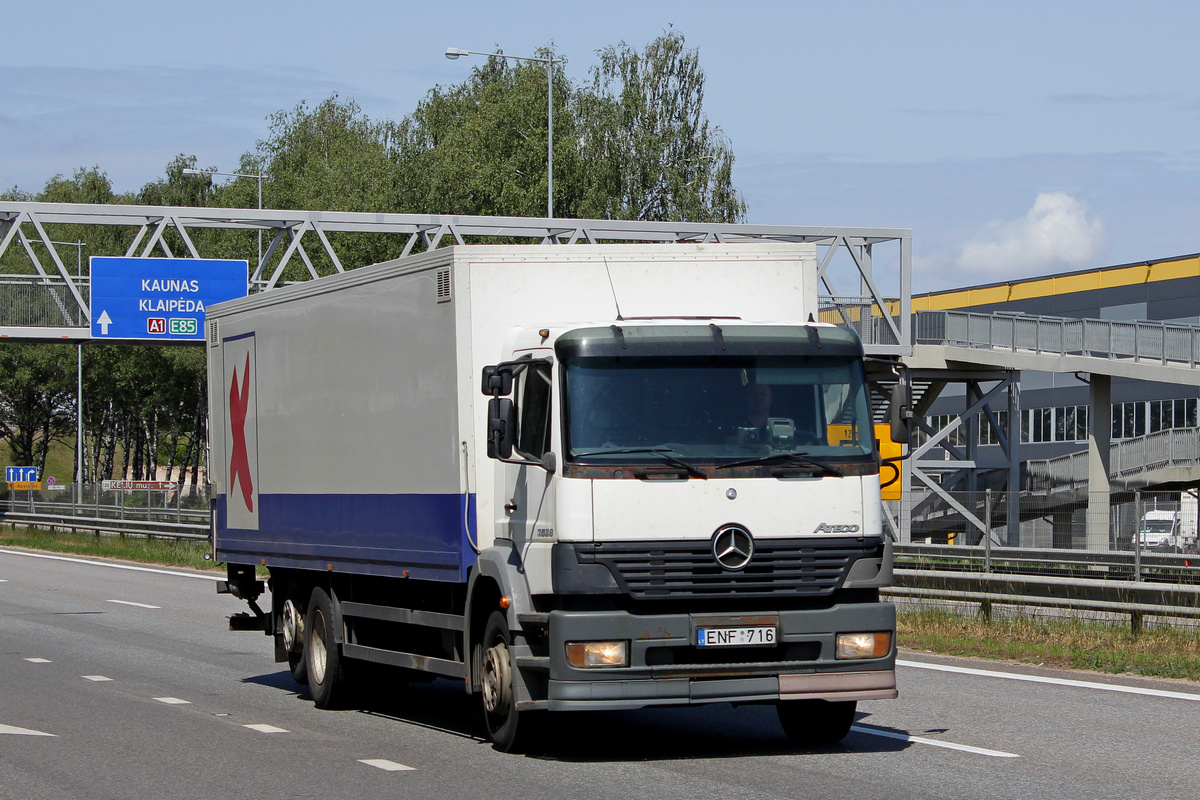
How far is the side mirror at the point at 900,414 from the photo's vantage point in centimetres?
981

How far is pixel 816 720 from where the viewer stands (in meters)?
10.3

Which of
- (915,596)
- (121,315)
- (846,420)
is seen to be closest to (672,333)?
(846,420)

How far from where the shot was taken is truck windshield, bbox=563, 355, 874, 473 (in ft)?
30.7

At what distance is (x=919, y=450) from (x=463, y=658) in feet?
125

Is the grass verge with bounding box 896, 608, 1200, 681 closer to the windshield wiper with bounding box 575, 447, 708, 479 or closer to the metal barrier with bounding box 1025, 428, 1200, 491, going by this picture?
the windshield wiper with bounding box 575, 447, 708, 479

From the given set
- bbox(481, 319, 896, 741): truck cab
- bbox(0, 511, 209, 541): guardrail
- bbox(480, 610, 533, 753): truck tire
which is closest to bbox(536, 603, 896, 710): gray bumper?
bbox(481, 319, 896, 741): truck cab

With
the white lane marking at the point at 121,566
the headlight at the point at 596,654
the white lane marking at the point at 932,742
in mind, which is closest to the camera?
the headlight at the point at 596,654

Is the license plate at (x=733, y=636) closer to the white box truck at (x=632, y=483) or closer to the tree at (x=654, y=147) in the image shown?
the white box truck at (x=632, y=483)

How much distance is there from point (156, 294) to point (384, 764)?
92.8 ft

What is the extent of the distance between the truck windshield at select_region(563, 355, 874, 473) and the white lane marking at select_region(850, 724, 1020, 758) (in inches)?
73.3

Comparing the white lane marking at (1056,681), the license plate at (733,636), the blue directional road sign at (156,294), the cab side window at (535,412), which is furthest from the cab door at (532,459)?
the blue directional road sign at (156,294)

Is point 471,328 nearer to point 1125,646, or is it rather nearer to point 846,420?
point 846,420

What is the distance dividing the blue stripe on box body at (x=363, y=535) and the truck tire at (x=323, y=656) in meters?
0.35

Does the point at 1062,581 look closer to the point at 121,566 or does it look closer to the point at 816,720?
the point at 816,720
